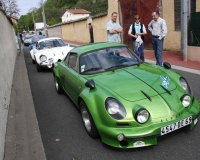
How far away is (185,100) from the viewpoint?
3115 millimetres

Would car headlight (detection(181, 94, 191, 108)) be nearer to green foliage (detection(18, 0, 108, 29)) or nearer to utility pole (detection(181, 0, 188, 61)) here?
utility pole (detection(181, 0, 188, 61))

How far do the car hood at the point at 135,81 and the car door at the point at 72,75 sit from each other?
1.83 ft

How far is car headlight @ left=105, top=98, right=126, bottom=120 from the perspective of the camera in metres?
2.84

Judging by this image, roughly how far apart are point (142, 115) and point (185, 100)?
754 millimetres

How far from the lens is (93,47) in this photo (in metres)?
4.45

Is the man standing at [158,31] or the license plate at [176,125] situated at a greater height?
the man standing at [158,31]

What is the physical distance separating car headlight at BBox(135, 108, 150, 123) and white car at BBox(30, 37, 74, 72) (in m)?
6.10

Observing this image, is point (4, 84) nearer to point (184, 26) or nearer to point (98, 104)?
point (98, 104)

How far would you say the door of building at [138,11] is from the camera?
12313mm

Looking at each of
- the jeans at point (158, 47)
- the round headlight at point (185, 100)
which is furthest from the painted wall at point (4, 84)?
the jeans at point (158, 47)

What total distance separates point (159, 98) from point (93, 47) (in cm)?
194

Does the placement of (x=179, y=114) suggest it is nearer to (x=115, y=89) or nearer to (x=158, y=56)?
(x=115, y=89)

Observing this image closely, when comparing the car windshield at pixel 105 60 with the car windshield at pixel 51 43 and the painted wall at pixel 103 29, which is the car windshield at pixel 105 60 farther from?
the painted wall at pixel 103 29

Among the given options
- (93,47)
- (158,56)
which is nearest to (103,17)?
(158,56)
